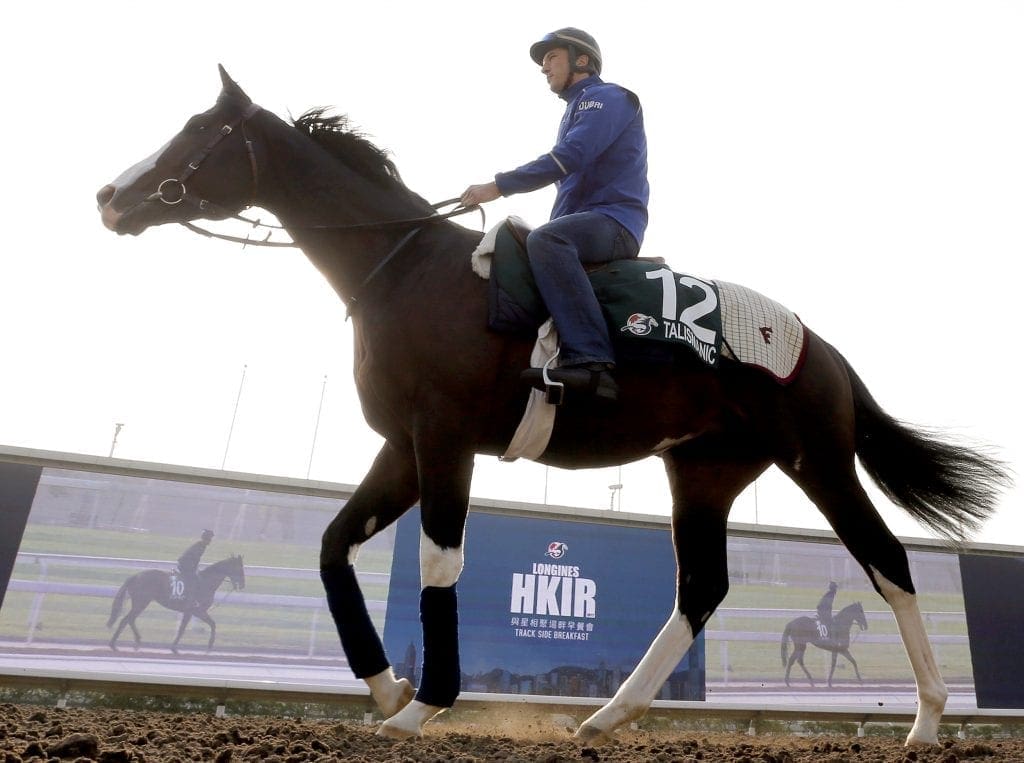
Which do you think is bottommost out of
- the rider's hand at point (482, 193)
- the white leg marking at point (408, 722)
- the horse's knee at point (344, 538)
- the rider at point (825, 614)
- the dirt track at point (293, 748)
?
the dirt track at point (293, 748)

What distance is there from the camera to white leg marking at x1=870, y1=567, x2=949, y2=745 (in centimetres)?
349

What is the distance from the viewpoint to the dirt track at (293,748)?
2.14 m

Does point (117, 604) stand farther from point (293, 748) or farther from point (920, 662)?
point (920, 662)

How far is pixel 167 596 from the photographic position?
623 centimetres

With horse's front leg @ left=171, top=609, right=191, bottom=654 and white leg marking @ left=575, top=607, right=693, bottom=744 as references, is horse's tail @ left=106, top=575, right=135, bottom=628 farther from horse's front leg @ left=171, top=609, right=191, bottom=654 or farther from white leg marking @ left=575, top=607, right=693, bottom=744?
white leg marking @ left=575, top=607, right=693, bottom=744

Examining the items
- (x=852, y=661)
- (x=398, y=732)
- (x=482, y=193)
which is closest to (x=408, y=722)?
(x=398, y=732)

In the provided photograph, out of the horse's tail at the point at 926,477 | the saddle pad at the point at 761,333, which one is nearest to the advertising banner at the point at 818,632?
the horse's tail at the point at 926,477

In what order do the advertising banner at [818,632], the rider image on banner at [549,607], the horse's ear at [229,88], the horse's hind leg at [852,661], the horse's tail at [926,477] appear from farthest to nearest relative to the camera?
1. the horse's hind leg at [852,661]
2. the advertising banner at [818,632]
3. the rider image on banner at [549,607]
4. the horse's tail at [926,477]
5. the horse's ear at [229,88]

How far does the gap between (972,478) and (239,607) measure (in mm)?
5466

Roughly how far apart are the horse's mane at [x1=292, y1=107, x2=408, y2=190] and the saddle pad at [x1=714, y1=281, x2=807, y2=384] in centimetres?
163

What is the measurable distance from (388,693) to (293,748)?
0.77 m

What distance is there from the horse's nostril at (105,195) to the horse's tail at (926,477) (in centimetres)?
375

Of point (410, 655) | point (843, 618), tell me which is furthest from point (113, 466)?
point (843, 618)

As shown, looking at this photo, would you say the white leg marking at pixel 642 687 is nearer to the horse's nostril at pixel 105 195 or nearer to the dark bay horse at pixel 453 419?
the dark bay horse at pixel 453 419
